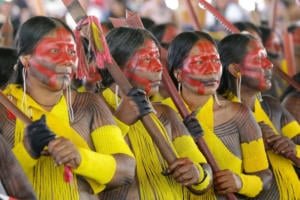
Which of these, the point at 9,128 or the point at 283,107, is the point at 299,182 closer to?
the point at 283,107

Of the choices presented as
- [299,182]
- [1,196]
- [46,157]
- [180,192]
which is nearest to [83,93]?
[46,157]

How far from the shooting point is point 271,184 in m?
4.87

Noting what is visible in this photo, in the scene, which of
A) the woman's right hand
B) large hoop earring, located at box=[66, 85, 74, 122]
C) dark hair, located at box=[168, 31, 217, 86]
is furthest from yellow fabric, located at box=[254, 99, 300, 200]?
the woman's right hand

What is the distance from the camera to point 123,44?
4438mm

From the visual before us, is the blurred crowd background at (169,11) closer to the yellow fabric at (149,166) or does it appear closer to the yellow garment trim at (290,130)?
the yellow garment trim at (290,130)

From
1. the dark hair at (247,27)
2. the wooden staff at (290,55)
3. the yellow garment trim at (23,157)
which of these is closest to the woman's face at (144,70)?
the yellow garment trim at (23,157)

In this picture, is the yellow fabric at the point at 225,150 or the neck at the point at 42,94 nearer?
the neck at the point at 42,94

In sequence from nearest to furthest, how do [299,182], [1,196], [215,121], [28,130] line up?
[1,196], [28,130], [215,121], [299,182]

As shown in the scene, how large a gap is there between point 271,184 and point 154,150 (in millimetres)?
907

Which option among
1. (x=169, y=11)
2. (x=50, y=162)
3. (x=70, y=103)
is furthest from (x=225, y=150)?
(x=169, y=11)

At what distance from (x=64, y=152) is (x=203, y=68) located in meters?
1.23

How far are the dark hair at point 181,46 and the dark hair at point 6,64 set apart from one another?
0.83m

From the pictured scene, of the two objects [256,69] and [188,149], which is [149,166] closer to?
[188,149]

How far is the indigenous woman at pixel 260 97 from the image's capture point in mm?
4918
